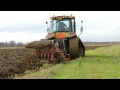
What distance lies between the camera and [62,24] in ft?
58.0

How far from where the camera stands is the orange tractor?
1567cm

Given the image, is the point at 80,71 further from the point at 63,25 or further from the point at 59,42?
the point at 63,25

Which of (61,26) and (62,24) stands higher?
(62,24)

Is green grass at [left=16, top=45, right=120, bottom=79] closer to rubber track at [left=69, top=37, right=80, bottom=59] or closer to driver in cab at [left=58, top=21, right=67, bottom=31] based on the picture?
rubber track at [left=69, top=37, right=80, bottom=59]

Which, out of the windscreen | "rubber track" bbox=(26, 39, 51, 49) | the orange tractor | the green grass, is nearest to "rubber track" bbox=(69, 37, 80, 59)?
the orange tractor

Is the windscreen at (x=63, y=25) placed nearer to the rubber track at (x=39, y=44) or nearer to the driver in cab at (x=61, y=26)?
the driver in cab at (x=61, y=26)

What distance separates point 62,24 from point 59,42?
1.25 meters

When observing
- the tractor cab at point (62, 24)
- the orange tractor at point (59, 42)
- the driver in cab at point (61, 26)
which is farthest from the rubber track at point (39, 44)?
the driver in cab at point (61, 26)

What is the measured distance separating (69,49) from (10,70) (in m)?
5.06

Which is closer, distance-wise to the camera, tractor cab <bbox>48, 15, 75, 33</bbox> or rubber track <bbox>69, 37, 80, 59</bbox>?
rubber track <bbox>69, 37, 80, 59</bbox>

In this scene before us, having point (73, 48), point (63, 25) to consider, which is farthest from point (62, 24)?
point (73, 48)

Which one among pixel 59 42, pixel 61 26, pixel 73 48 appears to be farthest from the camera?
pixel 61 26
